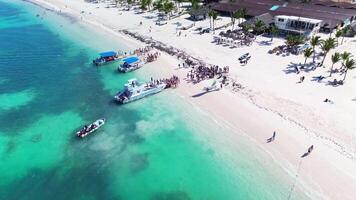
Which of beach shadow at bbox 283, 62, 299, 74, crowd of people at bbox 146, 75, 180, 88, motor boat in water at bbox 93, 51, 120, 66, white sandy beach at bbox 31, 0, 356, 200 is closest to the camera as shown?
white sandy beach at bbox 31, 0, 356, 200

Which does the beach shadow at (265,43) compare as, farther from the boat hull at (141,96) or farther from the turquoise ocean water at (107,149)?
the boat hull at (141,96)

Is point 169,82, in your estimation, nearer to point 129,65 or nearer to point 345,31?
point 129,65

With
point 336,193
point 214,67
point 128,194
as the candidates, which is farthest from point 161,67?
point 336,193

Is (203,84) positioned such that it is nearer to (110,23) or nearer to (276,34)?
(276,34)

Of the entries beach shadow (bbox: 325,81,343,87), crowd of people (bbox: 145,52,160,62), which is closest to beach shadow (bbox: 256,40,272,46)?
beach shadow (bbox: 325,81,343,87)

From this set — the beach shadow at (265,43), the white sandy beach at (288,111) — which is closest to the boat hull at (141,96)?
the white sandy beach at (288,111)

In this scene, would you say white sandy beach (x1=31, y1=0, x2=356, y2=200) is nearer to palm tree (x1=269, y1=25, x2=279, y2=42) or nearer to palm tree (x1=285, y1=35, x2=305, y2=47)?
palm tree (x1=269, y1=25, x2=279, y2=42)
